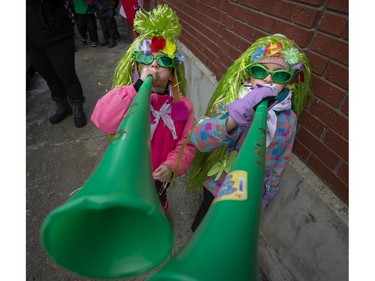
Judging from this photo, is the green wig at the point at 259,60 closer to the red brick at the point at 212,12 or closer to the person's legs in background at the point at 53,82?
the red brick at the point at 212,12

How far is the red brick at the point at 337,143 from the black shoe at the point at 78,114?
2.96 m

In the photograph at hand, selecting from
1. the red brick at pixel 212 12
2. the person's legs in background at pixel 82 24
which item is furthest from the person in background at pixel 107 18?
the red brick at pixel 212 12

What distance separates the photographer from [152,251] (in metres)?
0.58

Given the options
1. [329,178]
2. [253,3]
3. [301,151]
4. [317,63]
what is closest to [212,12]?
[253,3]

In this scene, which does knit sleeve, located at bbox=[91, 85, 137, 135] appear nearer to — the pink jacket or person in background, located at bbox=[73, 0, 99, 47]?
the pink jacket

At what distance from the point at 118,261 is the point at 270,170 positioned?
106 centimetres

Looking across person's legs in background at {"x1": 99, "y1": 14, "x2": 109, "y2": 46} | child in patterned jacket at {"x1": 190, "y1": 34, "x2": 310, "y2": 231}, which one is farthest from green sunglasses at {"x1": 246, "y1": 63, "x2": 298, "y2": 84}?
person's legs in background at {"x1": 99, "y1": 14, "x2": 109, "y2": 46}

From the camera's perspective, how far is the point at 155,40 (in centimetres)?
133

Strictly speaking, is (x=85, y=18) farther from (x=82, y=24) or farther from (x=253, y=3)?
(x=253, y=3)

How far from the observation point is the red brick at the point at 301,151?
1.50 meters

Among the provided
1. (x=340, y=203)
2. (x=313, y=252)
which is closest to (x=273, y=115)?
(x=340, y=203)

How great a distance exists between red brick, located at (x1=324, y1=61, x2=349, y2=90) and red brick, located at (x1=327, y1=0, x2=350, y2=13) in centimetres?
24

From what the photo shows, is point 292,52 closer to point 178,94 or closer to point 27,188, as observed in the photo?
point 178,94

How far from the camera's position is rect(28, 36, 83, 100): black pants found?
8.82 feet
